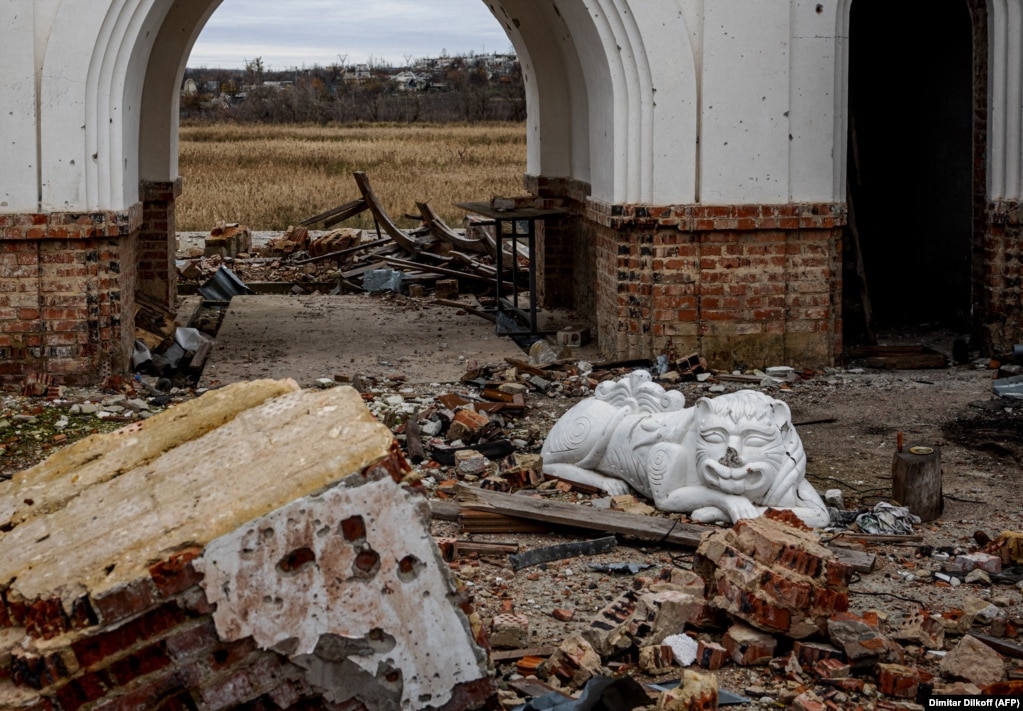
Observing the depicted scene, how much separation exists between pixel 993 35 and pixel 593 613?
772cm

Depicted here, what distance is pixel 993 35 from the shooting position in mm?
11695

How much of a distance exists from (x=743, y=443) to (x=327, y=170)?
94.5 feet

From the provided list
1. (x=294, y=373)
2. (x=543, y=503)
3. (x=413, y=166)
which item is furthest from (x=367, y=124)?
(x=543, y=503)

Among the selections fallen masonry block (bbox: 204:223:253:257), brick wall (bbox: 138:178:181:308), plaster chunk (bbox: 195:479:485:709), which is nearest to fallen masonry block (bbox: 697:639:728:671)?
plaster chunk (bbox: 195:479:485:709)

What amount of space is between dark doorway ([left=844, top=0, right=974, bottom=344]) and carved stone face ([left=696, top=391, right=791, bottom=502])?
6.62 meters

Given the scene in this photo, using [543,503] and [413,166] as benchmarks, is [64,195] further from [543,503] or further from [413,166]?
[413,166]

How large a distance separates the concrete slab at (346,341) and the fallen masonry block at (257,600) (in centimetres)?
651

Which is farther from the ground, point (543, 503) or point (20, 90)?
point (20, 90)

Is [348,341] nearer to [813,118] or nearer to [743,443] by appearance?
[813,118]

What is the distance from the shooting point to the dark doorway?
1399 cm

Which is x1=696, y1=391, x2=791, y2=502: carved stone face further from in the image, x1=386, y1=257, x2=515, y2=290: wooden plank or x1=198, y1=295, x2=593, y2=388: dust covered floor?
x1=386, y1=257, x2=515, y2=290: wooden plank

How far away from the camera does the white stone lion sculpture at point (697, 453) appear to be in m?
7.34

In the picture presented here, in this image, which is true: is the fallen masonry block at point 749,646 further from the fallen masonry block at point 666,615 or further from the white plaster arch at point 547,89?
the white plaster arch at point 547,89

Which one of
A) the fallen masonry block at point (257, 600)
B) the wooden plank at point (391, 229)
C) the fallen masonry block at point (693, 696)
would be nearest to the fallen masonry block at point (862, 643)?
the fallen masonry block at point (693, 696)
